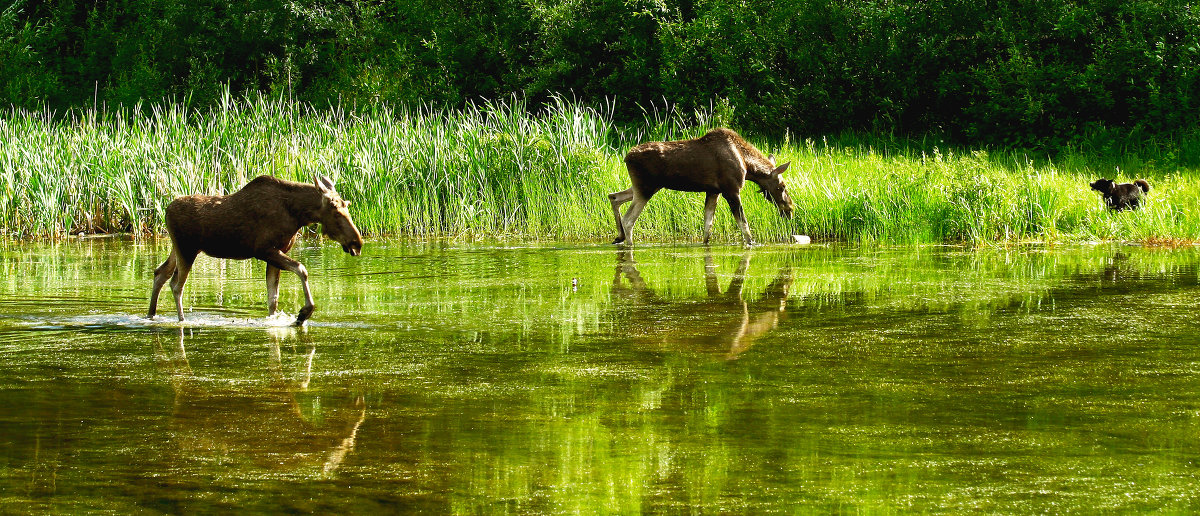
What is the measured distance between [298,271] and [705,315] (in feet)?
8.04

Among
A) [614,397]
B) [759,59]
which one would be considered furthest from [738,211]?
[759,59]

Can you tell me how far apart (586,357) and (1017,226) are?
8599 millimetres

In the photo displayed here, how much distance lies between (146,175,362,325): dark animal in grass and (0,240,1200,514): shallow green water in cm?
44

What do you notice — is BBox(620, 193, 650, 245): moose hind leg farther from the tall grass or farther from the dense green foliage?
the dense green foliage

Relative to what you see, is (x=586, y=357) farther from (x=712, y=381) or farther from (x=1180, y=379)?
(x=1180, y=379)

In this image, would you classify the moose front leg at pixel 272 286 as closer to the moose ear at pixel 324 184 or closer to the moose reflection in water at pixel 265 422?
the moose ear at pixel 324 184

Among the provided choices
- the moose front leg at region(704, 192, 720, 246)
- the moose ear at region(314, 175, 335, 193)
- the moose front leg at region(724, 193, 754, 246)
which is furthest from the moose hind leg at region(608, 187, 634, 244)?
the moose ear at region(314, 175, 335, 193)

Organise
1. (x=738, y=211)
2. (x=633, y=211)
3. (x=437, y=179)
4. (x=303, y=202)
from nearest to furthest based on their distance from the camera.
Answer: (x=303, y=202) → (x=738, y=211) → (x=633, y=211) → (x=437, y=179)

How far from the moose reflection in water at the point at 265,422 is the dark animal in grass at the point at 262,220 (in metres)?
1.66

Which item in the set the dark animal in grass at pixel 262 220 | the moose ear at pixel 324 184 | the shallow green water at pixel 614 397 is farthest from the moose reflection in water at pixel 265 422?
the moose ear at pixel 324 184

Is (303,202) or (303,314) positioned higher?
(303,202)

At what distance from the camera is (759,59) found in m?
24.2

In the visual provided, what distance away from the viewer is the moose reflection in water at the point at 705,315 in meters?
6.98

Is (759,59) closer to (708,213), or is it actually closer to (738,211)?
(708,213)
